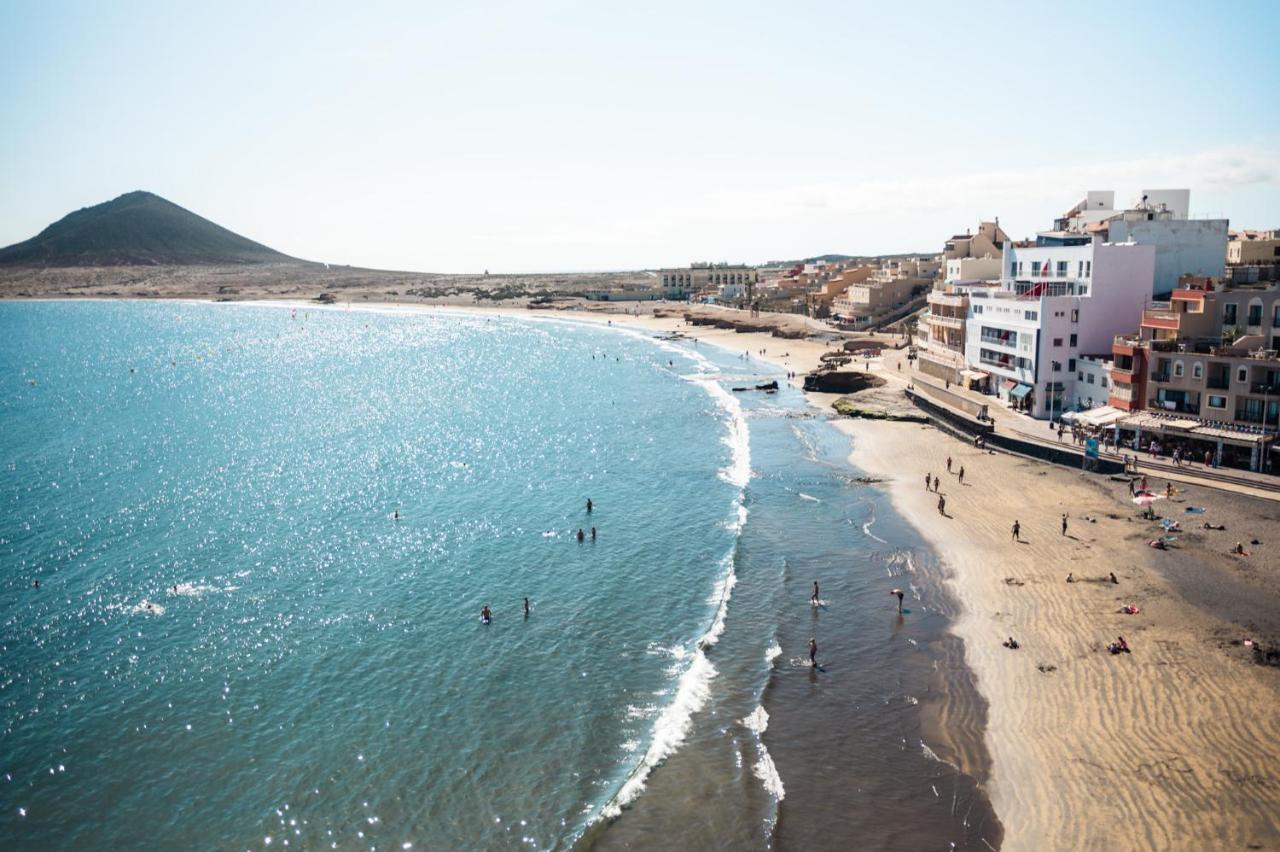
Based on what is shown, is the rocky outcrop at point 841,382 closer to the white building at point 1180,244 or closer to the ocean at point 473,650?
the ocean at point 473,650

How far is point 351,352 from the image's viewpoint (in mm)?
143000

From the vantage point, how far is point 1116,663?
2723cm

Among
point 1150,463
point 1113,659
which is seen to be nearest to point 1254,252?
point 1150,463

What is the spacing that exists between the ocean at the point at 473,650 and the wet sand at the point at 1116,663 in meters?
1.70

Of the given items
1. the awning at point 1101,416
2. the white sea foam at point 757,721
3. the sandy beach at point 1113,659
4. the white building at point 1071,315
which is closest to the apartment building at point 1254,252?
the white building at point 1071,315

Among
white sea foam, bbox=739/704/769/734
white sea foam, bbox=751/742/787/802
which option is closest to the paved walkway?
white sea foam, bbox=739/704/769/734

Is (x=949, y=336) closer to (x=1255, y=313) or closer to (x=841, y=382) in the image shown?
(x=841, y=382)

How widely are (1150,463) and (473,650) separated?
37.6 meters

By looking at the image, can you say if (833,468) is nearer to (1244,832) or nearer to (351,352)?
(1244,832)

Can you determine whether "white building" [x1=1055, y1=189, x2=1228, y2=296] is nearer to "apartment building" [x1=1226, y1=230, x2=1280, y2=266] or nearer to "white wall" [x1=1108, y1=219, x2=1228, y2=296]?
"white wall" [x1=1108, y1=219, x2=1228, y2=296]

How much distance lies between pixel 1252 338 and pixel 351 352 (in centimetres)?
12777

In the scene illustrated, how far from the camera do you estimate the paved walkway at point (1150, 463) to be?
1628 inches

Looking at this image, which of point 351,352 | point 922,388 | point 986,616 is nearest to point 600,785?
point 986,616

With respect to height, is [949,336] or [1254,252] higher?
[1254,252]
